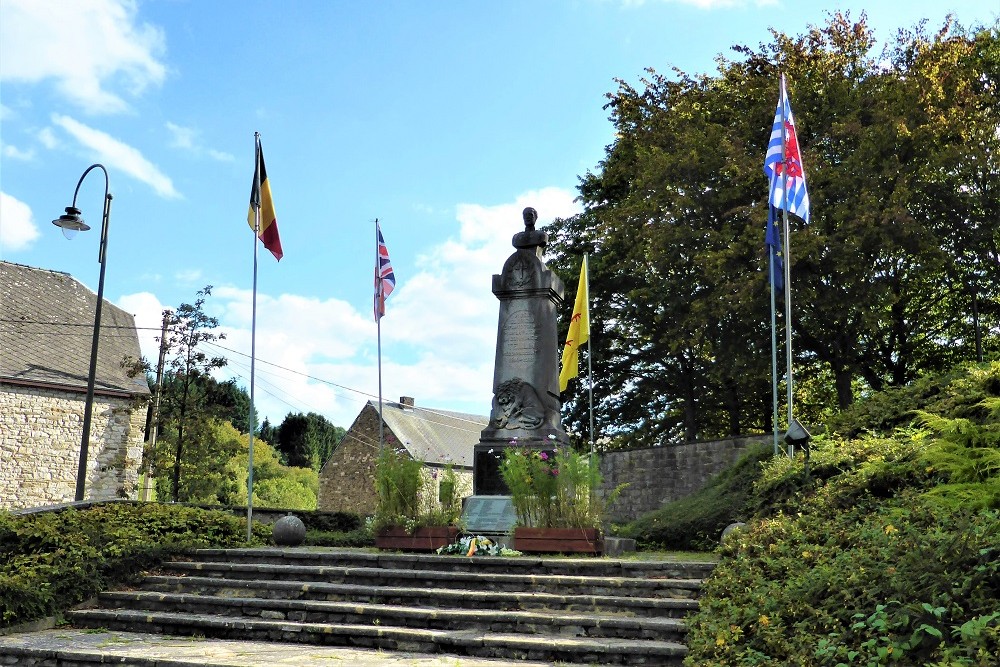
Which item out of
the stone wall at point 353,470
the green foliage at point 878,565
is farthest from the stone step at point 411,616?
the stone wall at point 353,470

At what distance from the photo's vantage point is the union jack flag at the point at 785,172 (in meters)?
12.2

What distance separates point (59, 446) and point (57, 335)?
372 centimetres

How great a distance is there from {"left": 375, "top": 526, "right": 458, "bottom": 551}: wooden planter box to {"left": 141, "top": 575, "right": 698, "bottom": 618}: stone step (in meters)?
Answer: 1.56

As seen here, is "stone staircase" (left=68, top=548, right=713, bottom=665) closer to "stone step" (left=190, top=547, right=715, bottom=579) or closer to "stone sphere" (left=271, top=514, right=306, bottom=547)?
"stone step" (left=190, top=547, right=715, bottom=579)

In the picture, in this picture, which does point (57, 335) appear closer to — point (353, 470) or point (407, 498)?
point (353, 470)

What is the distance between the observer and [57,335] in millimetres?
25188

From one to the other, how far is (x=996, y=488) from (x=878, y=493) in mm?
1744

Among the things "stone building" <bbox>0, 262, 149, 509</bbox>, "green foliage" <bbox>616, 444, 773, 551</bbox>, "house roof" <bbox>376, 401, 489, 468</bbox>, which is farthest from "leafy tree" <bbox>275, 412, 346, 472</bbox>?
"green foliage" <bbox>616, 444, 773, 551</bbox>

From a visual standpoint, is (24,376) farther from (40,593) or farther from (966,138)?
(966,138)

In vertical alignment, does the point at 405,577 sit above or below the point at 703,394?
below

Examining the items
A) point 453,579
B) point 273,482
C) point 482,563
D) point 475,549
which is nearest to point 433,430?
point 273,482

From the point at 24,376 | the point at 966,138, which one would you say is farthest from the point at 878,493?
the point at 24,376

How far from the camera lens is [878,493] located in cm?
718

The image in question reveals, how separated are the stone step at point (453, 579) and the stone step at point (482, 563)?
143mm
